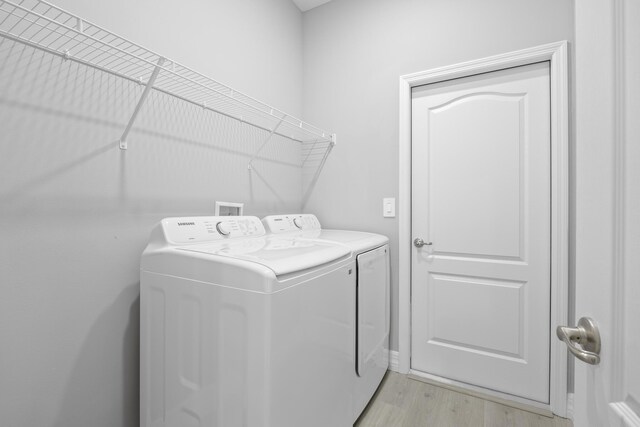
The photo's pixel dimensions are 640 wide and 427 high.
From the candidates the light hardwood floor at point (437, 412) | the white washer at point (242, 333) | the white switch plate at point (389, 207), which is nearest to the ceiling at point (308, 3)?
the white switch plate at point (389, 207)

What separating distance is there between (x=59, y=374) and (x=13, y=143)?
83cm

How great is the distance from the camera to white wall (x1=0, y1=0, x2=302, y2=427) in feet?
3.15

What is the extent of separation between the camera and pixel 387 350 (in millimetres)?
2016

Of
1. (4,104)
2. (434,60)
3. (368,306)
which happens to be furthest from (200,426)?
(434,60)

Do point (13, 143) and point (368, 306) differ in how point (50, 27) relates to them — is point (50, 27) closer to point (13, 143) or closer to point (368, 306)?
point (13, 143)

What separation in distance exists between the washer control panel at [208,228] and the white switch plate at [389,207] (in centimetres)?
91

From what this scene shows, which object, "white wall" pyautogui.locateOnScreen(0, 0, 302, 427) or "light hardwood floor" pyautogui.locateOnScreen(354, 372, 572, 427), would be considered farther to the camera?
"light hardwood floor" pyautogui.locateOnScreen(354, 372, 572, 427)

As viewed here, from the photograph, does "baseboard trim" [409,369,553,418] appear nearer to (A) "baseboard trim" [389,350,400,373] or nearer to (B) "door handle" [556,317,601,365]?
(A) "baseboard trim" [389,350,400,373]

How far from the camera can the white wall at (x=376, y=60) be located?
177cm

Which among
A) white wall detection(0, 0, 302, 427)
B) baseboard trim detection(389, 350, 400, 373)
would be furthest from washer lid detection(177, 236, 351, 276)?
baseboard trim detection(389, 350, 400, 373)

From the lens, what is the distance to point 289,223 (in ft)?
6.49

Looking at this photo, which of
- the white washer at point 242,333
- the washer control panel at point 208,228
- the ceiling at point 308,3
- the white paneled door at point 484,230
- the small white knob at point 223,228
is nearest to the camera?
the white washer at point 242,333

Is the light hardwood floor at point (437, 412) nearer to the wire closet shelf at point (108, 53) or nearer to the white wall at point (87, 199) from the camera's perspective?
the white wall at point (87, 199)

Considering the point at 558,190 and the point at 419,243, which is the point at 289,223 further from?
the point at 558,190
